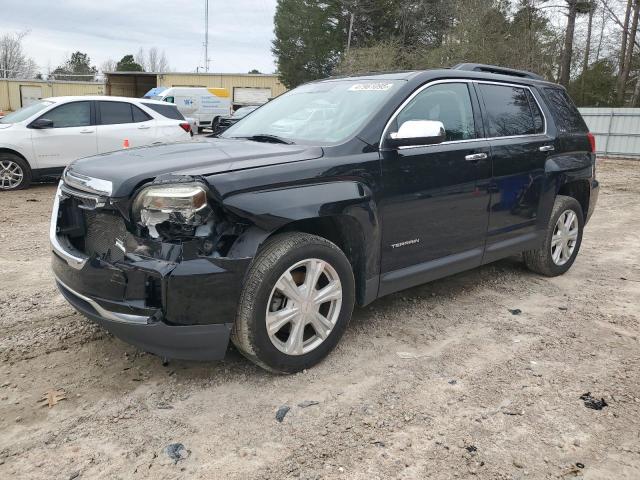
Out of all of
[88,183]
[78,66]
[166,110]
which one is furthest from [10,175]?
[78,66]

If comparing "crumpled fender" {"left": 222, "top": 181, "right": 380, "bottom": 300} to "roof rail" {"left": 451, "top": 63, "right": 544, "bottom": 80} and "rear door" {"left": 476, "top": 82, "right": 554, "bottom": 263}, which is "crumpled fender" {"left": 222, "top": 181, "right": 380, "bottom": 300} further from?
"roof rail" {"left": 451, "top": 63, "right": 544, "bottom": 80}

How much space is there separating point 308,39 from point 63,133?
119 feet

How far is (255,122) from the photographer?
4199 mm

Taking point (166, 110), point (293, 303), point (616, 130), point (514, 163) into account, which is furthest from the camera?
point (616, 130)

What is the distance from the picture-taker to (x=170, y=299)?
Result: 2.59m

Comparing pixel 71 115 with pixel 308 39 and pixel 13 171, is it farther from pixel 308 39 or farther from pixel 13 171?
pixel 308 39

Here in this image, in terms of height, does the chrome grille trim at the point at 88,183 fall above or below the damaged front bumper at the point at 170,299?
above

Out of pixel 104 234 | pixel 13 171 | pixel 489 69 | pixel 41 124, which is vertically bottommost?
pixel 13 171

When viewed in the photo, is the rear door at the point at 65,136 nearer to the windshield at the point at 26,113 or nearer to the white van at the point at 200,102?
the windshield at the point at 26,113

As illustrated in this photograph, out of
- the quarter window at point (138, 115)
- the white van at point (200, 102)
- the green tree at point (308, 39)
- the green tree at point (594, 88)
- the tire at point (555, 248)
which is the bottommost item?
the tire at point (555, 248)

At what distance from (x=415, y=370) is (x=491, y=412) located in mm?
551

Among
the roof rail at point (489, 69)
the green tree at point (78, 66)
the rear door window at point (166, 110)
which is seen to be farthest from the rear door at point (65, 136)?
the green tree at point (78, 66)

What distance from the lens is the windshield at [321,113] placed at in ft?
11.4

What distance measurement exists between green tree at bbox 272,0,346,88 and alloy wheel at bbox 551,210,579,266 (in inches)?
1483
